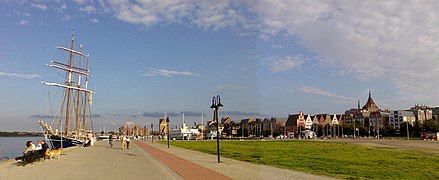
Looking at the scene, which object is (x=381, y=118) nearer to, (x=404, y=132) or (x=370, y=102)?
(x=370, y=102)

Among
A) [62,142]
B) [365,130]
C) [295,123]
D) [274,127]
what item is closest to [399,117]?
[365,130]

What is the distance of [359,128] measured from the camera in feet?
359

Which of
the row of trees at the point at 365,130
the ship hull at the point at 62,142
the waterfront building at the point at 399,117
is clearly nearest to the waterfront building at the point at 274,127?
the row of trees at the point at 365,130

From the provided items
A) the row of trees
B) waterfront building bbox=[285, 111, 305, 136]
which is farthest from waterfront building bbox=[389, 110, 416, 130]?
waterfront building bbox=[285, 111, 305, 136]

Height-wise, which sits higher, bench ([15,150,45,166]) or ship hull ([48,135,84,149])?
bench ([15,150,45,166])

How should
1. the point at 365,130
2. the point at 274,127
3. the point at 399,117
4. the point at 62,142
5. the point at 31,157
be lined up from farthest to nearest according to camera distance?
the point at 399,117 → the point at 274,127 → the point at 365,130 → the point at 62,142 → the point at 31,157

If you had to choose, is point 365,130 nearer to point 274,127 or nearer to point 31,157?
point 274,127

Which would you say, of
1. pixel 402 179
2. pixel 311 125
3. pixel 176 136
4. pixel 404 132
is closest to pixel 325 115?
pixel 311 125

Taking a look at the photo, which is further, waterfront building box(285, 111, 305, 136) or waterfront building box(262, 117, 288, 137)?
waterfront building box(285, 111, 305, 136)

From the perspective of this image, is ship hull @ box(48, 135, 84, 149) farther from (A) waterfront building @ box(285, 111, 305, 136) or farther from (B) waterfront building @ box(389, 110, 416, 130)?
(B) waterfront building @ box(389, 110, 416, 130)

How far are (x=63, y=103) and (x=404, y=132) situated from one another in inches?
3014

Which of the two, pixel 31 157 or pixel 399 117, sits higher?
pixel 399 117

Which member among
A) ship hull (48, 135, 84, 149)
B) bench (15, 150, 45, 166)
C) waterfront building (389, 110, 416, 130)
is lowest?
ship hull (48, 135, 84, 149)

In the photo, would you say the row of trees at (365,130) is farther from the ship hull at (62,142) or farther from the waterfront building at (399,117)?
the ship hull at (62,142)
